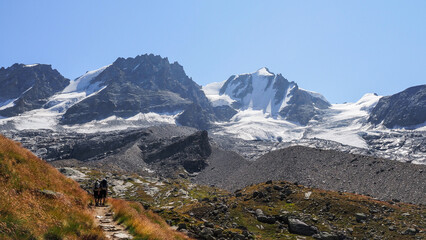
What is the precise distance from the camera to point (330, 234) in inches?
1599

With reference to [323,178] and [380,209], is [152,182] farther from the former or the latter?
[380,209]

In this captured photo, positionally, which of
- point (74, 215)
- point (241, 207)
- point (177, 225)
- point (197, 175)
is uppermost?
point (74, 215)

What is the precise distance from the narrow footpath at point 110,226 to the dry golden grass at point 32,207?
3.42 ft

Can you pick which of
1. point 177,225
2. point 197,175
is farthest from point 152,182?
point 177,225

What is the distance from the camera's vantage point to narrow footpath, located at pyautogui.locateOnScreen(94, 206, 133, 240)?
49.2ft

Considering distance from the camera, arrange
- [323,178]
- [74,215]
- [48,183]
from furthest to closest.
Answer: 1. [323,178]
2. [48,183]
3. [74,215]

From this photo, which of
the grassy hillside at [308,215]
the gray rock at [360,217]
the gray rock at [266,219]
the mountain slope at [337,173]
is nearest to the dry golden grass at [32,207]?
the grassy hillside at [308,215]

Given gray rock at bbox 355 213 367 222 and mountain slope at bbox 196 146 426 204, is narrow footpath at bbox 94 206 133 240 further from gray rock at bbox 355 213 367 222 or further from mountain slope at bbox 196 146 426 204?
mountain slope at bbox 196 146 426 204

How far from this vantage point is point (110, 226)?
1705 centimetres

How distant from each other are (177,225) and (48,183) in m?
11.7

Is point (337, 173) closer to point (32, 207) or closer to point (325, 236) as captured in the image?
point (325, 236)

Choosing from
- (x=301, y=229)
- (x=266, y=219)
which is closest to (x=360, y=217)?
(x=301, y=229)

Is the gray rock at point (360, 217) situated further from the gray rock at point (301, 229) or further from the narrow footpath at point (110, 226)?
the narrow footpath at point (110, 226)

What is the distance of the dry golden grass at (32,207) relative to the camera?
10750 mm
